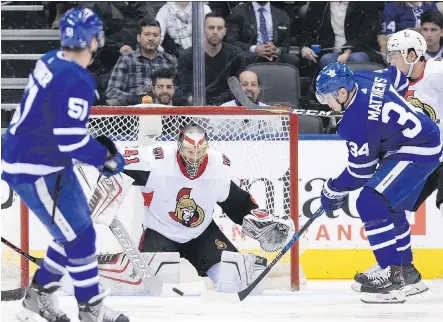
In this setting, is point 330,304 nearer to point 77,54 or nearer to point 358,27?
point 77,54

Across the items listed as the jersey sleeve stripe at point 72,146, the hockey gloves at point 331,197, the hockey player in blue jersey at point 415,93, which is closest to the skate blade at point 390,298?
the hockey player in blue jersey at point 415,93

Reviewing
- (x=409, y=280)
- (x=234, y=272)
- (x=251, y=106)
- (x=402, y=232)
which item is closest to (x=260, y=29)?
(x=251, y=106)

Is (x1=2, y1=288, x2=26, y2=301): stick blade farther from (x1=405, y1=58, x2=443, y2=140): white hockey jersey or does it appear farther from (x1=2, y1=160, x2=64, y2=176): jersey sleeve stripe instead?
(x1=405, y1=58, x2=443, y2=140): white hockey jersey

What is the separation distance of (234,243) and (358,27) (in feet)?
5.61

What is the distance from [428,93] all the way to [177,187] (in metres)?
1.22

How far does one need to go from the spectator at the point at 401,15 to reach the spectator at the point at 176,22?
1164 mm

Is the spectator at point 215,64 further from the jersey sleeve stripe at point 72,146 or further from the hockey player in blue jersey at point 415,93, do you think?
the jersey sleeve stripe at point 72,146

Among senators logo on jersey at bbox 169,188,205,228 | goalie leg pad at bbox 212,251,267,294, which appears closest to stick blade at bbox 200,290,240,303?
goalie leg pad at bbox 212,251,267,294

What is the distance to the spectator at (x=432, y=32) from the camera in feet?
21.4

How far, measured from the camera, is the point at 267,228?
515 cm

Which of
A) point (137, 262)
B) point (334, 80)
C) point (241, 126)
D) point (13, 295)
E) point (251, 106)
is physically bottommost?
point (13, 295)

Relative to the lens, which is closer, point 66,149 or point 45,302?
point 66,149

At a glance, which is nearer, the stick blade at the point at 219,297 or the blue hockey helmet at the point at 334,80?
the blue hockey helmet at the point at 334,80

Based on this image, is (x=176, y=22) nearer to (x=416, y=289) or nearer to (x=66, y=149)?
(x=416, y=289)
